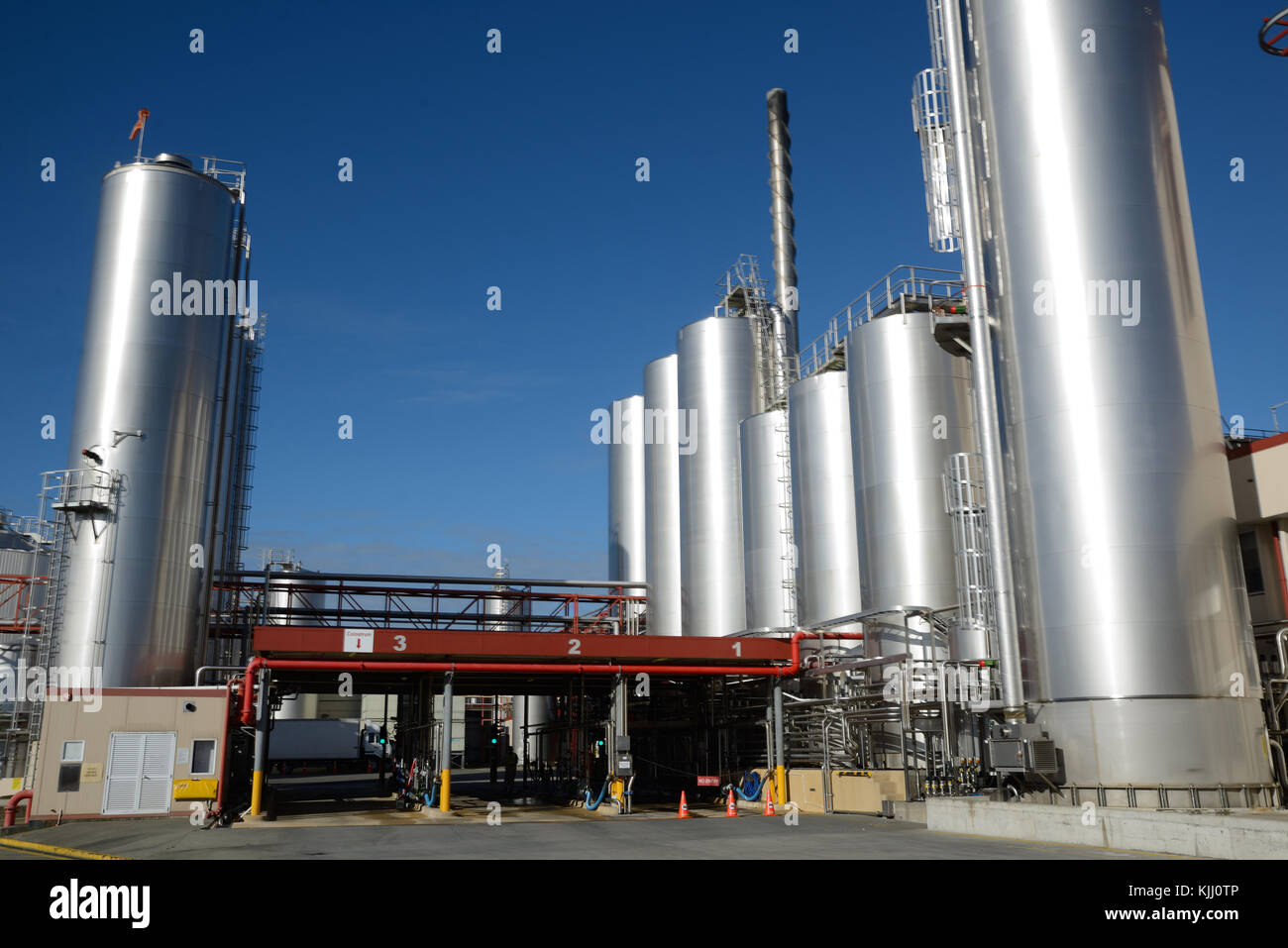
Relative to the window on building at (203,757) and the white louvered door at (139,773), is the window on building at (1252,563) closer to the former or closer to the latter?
the window on building at (203,757)

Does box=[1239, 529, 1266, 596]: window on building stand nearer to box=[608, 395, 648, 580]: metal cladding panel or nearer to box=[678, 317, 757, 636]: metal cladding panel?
box=[678, 317, 757, 636]: metal cladding panel

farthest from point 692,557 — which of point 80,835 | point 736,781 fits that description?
point 80,835

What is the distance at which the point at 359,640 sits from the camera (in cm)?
3184

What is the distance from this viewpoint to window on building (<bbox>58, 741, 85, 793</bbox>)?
30.7 meters

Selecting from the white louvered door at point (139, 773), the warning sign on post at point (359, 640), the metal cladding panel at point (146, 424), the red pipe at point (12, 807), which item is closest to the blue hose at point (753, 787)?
the warning sign on post at point (359, 640)

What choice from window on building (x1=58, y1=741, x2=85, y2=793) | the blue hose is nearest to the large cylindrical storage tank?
the blue hose

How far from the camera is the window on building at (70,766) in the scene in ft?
101

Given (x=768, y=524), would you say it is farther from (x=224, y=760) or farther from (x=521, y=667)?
(x=224, y=760)

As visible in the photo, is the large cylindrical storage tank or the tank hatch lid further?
the tank hatch lid

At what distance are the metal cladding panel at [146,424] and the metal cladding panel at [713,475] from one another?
855 inches

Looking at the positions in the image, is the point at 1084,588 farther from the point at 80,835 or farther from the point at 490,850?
the point at 80,835

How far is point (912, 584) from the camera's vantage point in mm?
34469

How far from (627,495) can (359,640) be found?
103 ft

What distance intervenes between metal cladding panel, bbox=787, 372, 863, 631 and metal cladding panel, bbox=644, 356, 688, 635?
10747 mm
